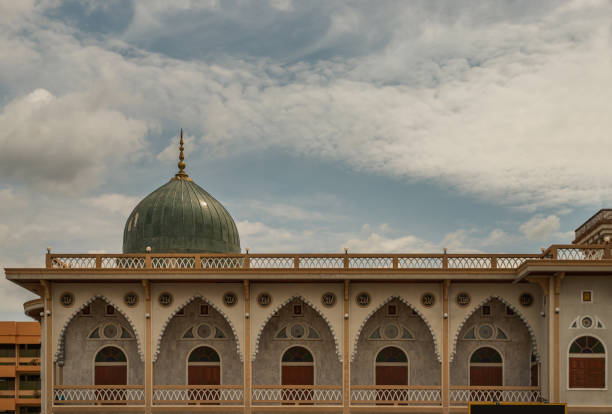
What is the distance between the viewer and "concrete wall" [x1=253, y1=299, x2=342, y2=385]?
2502cm

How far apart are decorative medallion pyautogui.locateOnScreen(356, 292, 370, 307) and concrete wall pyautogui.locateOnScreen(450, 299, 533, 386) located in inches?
149

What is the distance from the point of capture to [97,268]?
77.6ft

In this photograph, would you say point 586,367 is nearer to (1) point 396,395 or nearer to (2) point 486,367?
(2) point 486,367

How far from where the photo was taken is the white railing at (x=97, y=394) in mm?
23872

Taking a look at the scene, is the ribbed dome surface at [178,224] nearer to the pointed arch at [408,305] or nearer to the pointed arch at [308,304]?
the pointed arch at [308,304]

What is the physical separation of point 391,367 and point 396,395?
1379 mm

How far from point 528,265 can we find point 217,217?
12.9m

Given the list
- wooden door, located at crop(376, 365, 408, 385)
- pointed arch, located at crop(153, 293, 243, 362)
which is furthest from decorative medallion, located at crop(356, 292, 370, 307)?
pointed arch, located at crop(153, 293, 243, 362)

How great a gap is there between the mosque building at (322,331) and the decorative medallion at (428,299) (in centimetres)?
5

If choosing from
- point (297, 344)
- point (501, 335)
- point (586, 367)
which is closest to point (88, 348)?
point (297, 344)

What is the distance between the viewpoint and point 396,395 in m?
23.8

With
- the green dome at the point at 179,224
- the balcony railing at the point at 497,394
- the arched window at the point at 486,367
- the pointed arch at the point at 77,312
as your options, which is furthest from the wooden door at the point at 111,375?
the arched window at the point at 486,367

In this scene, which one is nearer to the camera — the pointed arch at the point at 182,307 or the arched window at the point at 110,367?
the pointed arch at the point at 182,307

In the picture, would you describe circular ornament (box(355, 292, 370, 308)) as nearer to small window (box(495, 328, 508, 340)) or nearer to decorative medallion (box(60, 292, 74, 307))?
small window (box(495, 328, 508, 340))
